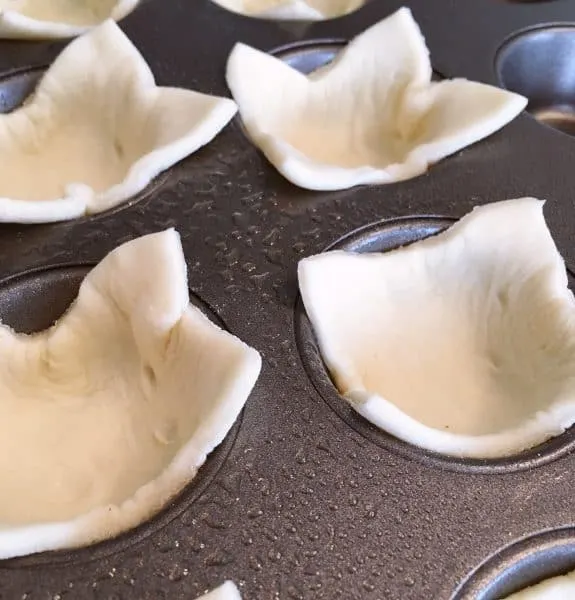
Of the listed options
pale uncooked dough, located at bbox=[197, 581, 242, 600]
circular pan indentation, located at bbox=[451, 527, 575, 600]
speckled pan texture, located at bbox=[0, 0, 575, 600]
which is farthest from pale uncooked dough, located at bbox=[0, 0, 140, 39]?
circular pan indentation, located at bbox=[451, 527, 575, 600]

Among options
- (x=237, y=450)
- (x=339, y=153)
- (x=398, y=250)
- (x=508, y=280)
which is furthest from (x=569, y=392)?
(x=339, y=153)

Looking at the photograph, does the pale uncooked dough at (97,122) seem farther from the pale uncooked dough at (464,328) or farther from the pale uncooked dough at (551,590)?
the pale uncooked dough at (551,590)

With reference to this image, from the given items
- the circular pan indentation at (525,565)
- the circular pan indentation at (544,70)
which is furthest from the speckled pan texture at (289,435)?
the circular pan indentation at (544,70)

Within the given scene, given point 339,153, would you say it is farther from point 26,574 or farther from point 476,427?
point 26,574

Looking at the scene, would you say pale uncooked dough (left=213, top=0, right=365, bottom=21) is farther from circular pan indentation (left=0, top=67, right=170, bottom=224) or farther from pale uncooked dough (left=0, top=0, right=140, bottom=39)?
circular pan indentation (left=0, top=67, right=170, bottom=224)

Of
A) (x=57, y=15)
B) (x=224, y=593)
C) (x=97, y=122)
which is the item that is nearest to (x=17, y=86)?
(x=97, y=122)

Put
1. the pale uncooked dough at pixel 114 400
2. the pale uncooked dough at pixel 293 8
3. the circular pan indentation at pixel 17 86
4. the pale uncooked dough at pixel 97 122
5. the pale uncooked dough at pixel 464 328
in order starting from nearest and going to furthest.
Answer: the pale uncooked dough at pixel 114 400
the pale uncooked dough at pixel 464 328
the pale uncooked dough at pixel 97 122
the circular pan indentation at pixel 17 86
the pale uncooked dough at pixel 293 8
